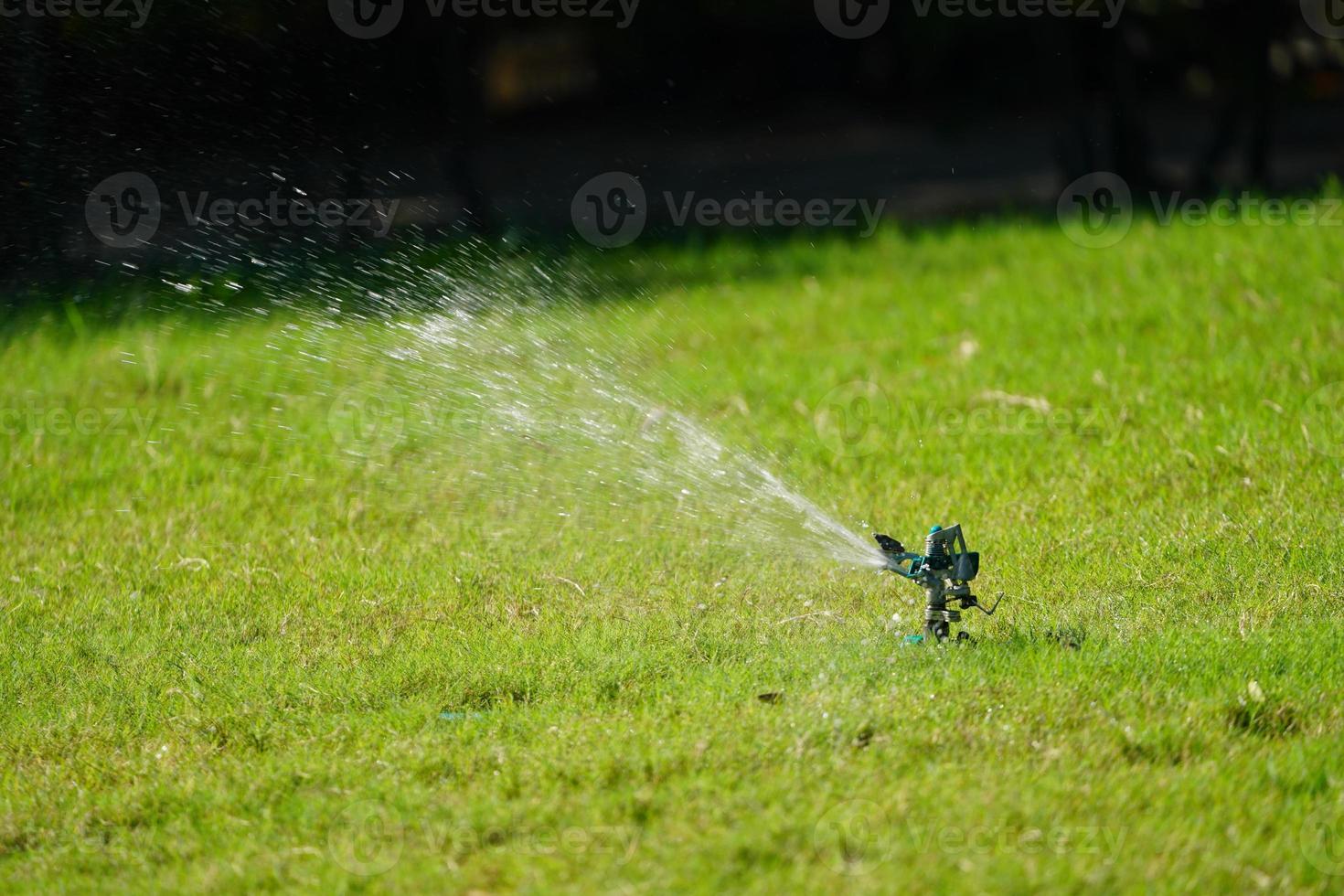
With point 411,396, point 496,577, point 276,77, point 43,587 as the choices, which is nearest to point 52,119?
point 276,77

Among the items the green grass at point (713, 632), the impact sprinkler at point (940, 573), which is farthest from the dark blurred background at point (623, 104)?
the impact sprinkler at point (940, 573)

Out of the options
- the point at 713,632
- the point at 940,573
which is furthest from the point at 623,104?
the point at 940,573

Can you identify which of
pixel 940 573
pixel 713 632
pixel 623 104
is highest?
pixel 623 104

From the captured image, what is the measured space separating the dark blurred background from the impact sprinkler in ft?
15.6

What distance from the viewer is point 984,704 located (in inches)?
122

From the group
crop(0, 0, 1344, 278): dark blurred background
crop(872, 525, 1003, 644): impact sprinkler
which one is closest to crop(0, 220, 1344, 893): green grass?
crop(872, 525, 1003, 644): impact sprinkler

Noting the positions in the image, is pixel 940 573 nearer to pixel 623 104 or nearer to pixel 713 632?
pixel 713 632

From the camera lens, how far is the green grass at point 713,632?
268 cm

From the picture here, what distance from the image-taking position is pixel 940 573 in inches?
133

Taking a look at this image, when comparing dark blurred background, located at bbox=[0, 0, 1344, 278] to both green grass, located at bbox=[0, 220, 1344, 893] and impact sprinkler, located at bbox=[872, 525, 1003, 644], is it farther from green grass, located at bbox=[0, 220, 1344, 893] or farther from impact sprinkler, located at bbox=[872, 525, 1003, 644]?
impact sprinkler, located at bbox=[872, 525, 1003, 644]

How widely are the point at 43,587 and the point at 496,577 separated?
50.8 inches

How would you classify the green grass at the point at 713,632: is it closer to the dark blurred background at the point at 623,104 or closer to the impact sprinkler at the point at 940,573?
the impact sprinkler at the point at 940,573

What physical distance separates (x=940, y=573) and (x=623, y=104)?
8613 mm

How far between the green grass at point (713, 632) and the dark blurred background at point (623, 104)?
5.36 ft
